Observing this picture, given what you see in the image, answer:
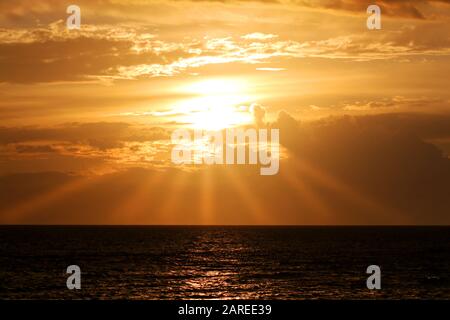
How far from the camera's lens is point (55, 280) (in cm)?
7425

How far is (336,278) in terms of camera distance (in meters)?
76.1

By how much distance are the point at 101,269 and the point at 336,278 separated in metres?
33.3
